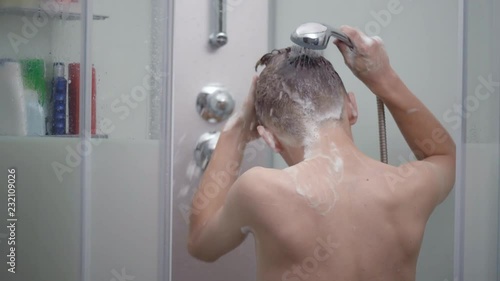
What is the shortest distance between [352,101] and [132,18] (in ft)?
1.44

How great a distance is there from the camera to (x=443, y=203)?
1245 millimetres

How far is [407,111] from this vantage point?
47.3 inches

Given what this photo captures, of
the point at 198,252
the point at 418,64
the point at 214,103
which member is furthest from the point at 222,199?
the point at 418,64

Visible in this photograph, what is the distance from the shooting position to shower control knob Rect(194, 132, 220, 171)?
1.35 m

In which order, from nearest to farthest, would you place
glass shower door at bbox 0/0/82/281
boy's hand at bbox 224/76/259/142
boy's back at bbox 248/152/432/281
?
boy's back at bbox 248/152/432/281 → glass shower door at bbox 0/0/82/281 → boy's hand at bbox 224/76/259/142

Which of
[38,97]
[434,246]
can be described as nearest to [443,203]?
[434,246]

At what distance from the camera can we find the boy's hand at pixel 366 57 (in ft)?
3.80

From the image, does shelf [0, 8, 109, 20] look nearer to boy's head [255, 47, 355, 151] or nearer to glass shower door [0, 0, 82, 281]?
glass shower door [0, 0, 82, 281]

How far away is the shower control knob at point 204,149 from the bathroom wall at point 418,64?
303 millimetres

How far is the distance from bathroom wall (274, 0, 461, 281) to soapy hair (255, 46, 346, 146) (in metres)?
0.21

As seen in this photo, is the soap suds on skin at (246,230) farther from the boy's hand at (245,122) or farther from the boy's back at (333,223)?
the boy's hand at (245,122)

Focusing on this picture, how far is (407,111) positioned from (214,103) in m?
0.40

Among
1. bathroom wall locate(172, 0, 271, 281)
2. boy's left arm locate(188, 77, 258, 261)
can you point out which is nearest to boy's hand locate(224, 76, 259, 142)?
boy's left arm locate(188, 77, 258, 261)

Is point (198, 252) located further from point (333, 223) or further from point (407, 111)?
point (407, 111)
